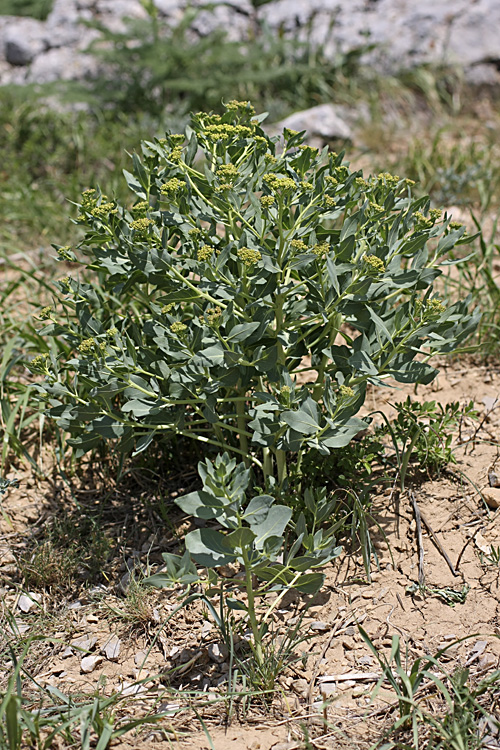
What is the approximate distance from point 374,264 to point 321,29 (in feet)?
19.1

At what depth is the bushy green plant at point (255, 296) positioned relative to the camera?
7.12ft

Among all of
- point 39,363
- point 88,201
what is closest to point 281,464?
point 39,363

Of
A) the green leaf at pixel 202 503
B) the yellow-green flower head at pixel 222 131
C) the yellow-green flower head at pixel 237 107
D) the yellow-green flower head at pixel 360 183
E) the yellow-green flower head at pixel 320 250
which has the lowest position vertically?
the green leaf at pixel 202 503

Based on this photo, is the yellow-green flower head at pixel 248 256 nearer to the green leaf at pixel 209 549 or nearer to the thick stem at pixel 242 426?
the thick stem at pixel 242 426

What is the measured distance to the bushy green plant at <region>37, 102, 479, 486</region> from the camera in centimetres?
217

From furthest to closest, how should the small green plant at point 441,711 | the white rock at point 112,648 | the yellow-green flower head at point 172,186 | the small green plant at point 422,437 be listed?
the small green plant at point 422,437
the white rock at point 112,648
the yellow-green flower head at point 172,186
the small green plant at point 441,711

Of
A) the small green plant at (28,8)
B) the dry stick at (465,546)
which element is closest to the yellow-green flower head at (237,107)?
the dry stick at (465,546)

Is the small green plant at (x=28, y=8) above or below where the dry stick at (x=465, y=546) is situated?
above

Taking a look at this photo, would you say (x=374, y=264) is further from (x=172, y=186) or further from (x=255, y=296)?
(x=172, y=186)

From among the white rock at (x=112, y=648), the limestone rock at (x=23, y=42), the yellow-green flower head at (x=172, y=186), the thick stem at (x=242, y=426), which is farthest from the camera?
the limestone rock at (x=23, y=42)

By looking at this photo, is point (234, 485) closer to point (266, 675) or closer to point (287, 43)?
point (266, 675)

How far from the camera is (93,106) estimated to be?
265 inches

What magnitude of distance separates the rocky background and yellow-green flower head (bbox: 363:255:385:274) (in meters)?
5.17

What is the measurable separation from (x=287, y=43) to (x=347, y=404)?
5.64 metres
